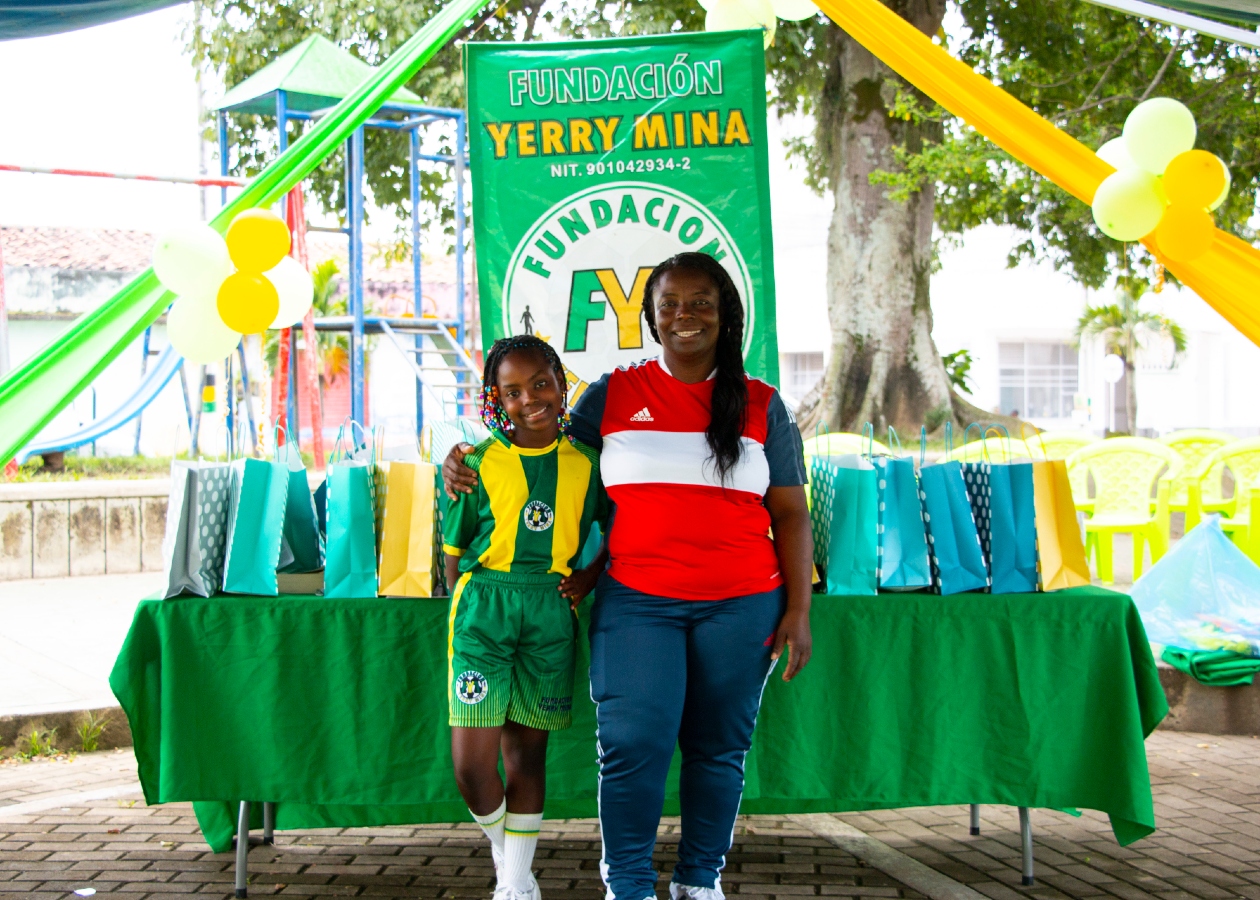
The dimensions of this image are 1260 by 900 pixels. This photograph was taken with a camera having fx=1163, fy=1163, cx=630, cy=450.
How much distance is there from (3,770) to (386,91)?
3013mm

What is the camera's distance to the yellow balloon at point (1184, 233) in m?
3.86

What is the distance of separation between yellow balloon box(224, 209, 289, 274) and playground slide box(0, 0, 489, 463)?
183 mm

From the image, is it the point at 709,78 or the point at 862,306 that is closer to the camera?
the point at 709,78

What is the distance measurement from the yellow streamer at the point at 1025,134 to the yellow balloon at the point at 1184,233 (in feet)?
0.09

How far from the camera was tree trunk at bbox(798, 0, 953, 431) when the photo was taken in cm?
1235

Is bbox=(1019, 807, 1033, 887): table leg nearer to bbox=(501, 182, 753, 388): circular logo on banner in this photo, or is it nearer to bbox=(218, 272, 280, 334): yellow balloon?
bbox=(501, 182, 753, 388): circular logo on banner

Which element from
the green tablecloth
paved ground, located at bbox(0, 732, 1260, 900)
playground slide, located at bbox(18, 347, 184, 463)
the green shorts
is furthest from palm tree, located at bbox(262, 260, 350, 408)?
the green shorts

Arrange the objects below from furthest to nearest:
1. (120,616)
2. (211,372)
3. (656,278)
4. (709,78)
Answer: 1. (211,372)
2. (120,616)
3. (709,78)
4. (656,278)

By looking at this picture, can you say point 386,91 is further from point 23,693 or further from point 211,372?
point 211,372

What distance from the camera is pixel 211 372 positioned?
2536 centimetres

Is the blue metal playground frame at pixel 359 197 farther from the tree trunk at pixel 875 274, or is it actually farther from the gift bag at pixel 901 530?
the gift bag at pixel 901 530

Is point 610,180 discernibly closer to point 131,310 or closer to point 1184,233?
point 131,310

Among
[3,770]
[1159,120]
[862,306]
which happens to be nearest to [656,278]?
[1159,120]

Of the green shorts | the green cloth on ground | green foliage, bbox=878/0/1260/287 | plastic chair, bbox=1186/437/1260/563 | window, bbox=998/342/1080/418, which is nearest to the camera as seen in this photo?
the green shorts
